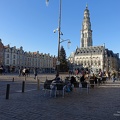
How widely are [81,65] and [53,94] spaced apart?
123 metres

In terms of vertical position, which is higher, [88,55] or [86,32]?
[86,32]

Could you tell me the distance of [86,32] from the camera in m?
140

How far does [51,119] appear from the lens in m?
6.59

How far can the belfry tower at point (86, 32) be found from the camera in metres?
140

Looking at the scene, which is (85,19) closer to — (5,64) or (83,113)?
(5,64)

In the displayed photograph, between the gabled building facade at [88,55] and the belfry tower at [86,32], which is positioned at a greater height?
the belfry tower at [86,32]

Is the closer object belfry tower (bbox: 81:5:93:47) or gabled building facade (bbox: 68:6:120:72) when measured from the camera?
gabled building facade (bbox: 68:6:120:72)

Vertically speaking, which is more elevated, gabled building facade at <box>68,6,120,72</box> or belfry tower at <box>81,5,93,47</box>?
belfry tower at <box>81,5,93,47</box>

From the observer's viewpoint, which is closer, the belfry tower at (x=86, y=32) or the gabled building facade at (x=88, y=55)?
the gabled building facade at (x=88, y=55)

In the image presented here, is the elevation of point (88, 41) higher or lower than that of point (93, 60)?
higher

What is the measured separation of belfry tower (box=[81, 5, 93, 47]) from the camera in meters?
140

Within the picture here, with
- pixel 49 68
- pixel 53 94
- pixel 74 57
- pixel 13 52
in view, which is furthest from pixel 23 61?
pixel 53 94

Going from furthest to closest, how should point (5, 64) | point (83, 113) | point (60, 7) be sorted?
point (5, 64)
point (60, 7)
point (83, 113)

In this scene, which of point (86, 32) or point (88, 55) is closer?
point (88, 55)
